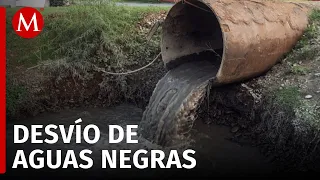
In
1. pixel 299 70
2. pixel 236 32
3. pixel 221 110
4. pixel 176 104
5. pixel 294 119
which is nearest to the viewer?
pixel 294 119

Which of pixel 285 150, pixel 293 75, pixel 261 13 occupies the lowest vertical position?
pixel 285 150

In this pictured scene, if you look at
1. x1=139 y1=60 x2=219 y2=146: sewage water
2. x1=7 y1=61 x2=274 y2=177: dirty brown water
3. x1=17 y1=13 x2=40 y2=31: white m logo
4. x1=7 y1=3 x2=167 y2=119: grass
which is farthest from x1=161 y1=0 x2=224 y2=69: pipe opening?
x1=17 y1=13 x2=40 y2=31: white m logo

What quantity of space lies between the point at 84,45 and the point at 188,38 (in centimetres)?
246

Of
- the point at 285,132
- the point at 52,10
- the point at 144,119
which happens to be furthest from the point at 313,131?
the point at 52,10

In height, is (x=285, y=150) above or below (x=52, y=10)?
below

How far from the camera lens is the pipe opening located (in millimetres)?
7855

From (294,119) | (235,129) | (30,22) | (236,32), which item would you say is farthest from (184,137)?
(30,22)

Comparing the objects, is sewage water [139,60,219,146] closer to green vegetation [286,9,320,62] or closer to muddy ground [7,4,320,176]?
muddy ground [7,4,320,176]

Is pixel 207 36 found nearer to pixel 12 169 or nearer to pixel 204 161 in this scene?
pixel 204 161

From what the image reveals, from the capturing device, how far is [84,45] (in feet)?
29.1

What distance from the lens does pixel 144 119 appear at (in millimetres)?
7285

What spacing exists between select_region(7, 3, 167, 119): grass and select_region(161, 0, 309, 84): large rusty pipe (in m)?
1.14

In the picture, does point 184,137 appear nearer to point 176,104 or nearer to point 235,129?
point 176,104

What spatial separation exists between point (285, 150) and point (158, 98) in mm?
2414
